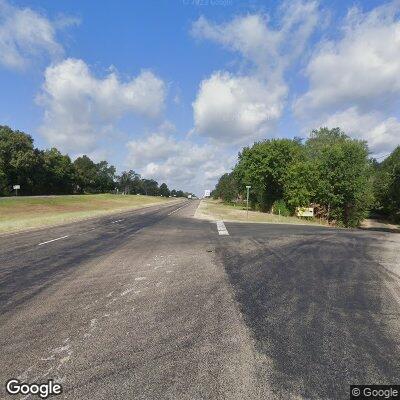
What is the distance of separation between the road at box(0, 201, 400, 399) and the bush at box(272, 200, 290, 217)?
41575 millimetres

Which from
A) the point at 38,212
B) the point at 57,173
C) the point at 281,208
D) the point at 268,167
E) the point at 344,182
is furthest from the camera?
the point at 57,173

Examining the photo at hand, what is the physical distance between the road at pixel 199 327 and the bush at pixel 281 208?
41575 mm

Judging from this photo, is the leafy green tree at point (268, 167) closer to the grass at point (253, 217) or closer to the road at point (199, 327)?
the grass at point (253, 217)

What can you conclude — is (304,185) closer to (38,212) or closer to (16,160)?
(38,212)

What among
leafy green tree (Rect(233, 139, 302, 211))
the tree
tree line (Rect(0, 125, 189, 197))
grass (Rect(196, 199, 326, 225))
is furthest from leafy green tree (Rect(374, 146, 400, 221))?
the tree

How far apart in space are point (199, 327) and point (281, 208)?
4972 centimetres

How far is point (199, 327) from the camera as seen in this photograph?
5.78 metres

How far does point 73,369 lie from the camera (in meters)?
4.36

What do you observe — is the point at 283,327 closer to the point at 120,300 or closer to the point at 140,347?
the point at 140,347

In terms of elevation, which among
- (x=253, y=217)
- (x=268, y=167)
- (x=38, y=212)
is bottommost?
(x=38, y=212)

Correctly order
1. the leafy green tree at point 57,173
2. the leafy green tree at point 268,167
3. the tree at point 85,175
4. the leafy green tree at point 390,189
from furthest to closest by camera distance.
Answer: the tree at point 85,175, the leafy green tree at point 57,173, the leafy green tree at point 268,167, the leafy green tree at point 390,189

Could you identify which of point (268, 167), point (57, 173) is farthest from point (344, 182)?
point (57, 173)

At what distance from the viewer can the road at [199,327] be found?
13.7 ft

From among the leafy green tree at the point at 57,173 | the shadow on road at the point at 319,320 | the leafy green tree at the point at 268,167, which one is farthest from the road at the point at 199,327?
the leafy green tree at the point at 57,173
